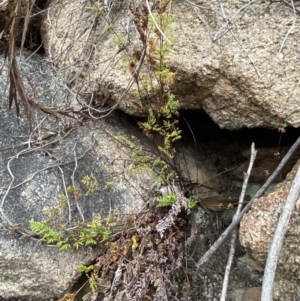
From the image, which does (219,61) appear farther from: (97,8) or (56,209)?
(56,209)

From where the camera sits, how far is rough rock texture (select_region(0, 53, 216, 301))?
2221 mm

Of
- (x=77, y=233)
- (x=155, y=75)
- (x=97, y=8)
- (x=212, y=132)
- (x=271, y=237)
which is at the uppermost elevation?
(x=97, y=8)

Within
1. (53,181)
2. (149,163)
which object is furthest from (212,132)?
(53,181)

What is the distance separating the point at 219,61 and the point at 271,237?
805 mm

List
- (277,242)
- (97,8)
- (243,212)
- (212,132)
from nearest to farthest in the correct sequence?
(277,242), (243,212), (97,8), (212,132)

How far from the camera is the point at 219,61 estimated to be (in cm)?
225

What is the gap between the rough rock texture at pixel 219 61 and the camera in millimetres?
2188

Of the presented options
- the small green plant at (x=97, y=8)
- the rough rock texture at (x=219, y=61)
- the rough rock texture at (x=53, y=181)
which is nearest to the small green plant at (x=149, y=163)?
the rough rock texture at (x=53, y=181)

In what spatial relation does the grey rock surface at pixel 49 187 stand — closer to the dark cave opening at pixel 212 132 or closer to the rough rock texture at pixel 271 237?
the dark cave opening at pixel 212 132

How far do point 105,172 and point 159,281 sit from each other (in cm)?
58

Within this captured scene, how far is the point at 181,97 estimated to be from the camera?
2469mm

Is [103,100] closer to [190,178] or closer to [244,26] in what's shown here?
[190,178]

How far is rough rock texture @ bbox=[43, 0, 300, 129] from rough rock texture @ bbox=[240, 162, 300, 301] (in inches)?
17.4

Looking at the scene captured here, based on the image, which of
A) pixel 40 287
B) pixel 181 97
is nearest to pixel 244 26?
pixel 181 97
